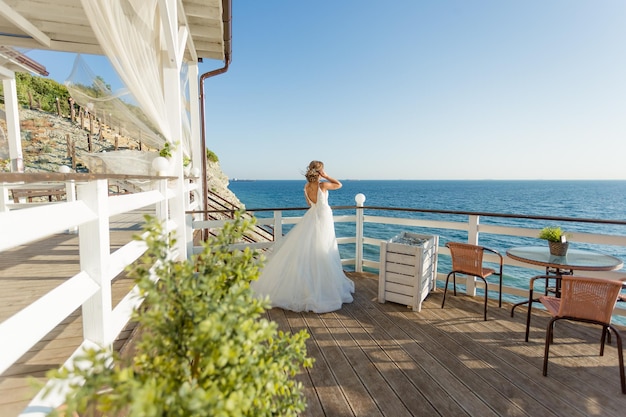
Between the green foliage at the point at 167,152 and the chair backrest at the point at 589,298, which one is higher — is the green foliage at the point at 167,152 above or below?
above

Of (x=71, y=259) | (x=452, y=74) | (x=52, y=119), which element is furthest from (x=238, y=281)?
(x=52, y=119)

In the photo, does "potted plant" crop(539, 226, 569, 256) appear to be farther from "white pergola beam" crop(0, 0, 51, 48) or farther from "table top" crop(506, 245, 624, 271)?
"white pergola beam" crop(0, 0, 51, 48)

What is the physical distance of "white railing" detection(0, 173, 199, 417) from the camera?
85 cm

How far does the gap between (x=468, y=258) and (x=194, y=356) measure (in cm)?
320

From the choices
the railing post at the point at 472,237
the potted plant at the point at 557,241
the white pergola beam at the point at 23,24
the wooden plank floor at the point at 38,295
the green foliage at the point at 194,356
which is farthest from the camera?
the railing post at the point at 472,237

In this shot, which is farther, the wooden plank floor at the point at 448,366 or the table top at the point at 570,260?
the table top at the point at 570,260

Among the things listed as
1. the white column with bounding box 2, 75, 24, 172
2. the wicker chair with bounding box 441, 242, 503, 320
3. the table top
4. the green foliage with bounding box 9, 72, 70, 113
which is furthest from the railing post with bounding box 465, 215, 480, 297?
the green foliage with bounding box 9, 72, 70, 113

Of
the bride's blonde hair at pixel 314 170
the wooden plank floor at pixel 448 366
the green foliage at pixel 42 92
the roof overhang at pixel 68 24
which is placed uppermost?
the green foliage at pixel 42 92

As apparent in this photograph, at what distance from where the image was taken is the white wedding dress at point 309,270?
3277mm

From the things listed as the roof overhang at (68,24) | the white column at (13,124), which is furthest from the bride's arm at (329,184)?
the white column at (13,124)

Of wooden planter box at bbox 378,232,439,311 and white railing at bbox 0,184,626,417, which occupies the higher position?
white railing at bbox 0,184,626,417

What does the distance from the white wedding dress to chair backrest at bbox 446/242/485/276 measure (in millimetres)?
1315

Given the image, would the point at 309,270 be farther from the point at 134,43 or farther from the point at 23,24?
the point at 23,24

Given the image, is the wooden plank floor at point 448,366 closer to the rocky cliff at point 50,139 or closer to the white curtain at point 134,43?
the white curtain at point 134,43
